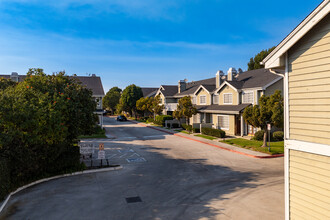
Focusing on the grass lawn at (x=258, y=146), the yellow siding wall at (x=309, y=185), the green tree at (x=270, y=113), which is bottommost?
the grass lawn at (x=258, y=146)

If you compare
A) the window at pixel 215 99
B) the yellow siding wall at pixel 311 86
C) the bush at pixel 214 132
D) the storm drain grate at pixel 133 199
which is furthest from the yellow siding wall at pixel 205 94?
the yellow siding wall at pixel 311 86

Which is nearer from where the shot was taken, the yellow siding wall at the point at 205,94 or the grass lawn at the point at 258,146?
the grass lawn at the point at 258,146

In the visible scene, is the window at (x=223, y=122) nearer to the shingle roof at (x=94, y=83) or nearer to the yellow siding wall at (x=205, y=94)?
the yellow siding wall at (x=205, y=94)

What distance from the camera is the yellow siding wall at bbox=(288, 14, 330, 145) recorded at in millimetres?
6328

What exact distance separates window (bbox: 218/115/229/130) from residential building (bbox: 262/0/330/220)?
26.5 metres

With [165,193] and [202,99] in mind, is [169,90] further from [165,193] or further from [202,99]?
[165,193]

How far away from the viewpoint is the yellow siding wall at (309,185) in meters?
6.29

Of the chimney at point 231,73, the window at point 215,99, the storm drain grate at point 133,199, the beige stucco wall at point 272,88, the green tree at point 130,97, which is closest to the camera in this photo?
the storm drain grate at point 133,199

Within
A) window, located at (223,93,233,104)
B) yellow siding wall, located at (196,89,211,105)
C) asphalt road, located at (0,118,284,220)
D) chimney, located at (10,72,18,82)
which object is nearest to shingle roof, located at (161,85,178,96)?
yellow siding wall, located at (196,89,211,105)

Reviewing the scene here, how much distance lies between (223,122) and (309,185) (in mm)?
28062

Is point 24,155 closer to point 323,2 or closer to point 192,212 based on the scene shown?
point 192,212

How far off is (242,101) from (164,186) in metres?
22.5

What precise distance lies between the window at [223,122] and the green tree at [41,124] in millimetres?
21324

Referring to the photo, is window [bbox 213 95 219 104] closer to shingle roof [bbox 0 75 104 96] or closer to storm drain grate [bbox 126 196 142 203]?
shingle roof [bbox 0 75 104 96]
